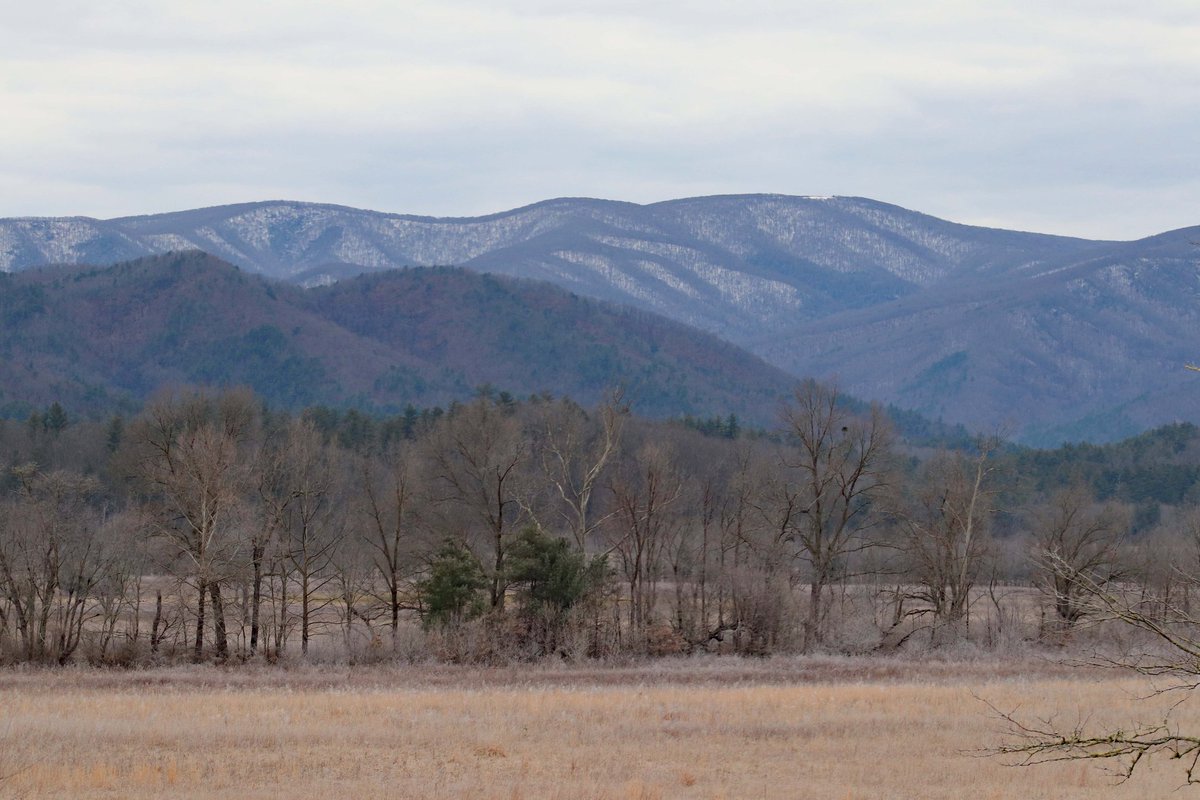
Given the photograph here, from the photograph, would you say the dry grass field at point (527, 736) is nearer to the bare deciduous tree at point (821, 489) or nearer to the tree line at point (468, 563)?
the tree line at point (468, 563)

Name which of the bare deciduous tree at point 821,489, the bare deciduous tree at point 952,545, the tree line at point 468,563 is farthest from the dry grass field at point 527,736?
the bare deciduous tree at point 952,545

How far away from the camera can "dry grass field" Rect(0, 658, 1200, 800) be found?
880 inches

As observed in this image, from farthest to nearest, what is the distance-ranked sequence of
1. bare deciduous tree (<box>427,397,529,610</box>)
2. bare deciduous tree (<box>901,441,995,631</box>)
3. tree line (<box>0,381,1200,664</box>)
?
1. bare deciduous tree (<box>901,441,995,631</box>)
2. bare deciduous tree (<box>427,397,529,610</box>)
3. tree line (<box>0,381,1200,664</box>)

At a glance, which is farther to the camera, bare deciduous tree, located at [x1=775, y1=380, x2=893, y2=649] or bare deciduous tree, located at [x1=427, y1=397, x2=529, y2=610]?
bare deciduous tree, located at [x1=427, y1=397, x2=529, y2=610]

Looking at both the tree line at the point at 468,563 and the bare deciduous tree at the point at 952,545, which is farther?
the bare deciduous tree at the point at 952,545

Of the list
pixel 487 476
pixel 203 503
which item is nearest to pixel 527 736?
pixel 203 503

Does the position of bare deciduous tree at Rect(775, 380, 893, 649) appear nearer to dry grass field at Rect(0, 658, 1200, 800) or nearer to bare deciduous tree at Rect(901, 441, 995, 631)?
bare deciduous tree at Rect(901, 441, 995, 631)

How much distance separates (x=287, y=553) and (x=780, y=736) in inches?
935

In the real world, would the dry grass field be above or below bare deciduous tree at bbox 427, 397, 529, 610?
below

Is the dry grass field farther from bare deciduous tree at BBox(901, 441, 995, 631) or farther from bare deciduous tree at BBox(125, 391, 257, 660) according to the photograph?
bare deciduous tree at BBox(901, 441, 995, 631)

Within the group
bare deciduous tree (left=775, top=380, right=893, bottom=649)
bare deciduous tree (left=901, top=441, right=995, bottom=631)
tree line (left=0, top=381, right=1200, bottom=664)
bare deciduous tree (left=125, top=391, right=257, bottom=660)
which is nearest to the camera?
bare deciduous tree (left=125, top=391, right=257, bottom=660)

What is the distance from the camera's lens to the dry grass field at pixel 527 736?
22359mm

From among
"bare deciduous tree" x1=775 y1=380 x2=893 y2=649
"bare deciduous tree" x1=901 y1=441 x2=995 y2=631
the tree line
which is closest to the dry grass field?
the tree line

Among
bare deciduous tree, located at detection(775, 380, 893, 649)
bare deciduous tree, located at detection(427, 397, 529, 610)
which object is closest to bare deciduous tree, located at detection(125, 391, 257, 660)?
bare deciduous tree, located at detection(427, 397, 529, 610)
